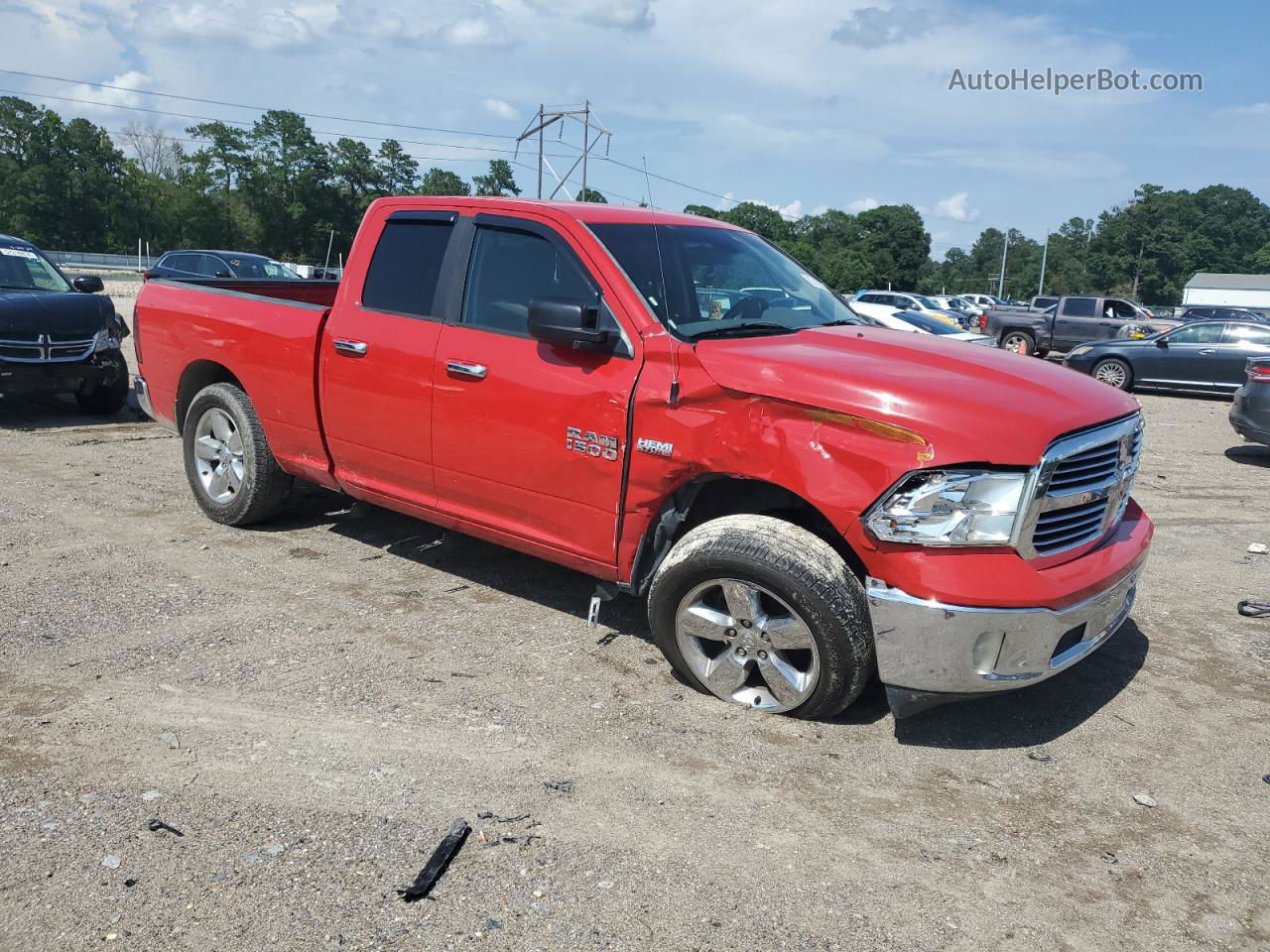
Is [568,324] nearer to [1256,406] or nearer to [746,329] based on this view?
[746,329]

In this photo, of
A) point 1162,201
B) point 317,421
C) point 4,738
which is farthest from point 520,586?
point 1162,201

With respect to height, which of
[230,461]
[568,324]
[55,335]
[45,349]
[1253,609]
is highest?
[568,324]

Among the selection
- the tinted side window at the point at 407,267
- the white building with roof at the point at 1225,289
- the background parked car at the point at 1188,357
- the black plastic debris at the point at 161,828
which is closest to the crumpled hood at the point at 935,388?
the tinted side window at the point at 407,267

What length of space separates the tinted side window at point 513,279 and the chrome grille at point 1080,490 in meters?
2.05

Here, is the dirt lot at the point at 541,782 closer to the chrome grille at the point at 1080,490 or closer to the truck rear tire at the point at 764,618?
the truck rear tire at the point at 764,618

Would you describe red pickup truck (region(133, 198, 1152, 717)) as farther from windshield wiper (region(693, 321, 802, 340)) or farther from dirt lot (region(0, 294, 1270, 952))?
dirt lot (region(0, 294, 1270, 952))

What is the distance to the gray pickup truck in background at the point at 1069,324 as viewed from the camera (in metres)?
23.7

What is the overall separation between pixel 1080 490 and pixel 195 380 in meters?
5.31

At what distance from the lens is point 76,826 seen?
3146mm

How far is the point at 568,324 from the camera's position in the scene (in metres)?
4.17

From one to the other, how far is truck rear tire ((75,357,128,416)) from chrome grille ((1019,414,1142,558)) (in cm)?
919

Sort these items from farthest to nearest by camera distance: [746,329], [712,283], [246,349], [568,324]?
[246,349] → [712,283] → [746,329] → [568,324]

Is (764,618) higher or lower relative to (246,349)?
lower

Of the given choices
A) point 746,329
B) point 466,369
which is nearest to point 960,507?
point 746,329
